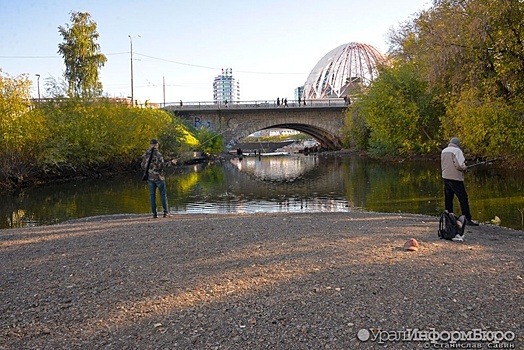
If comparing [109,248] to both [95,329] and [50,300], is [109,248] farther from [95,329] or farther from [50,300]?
[95,329]

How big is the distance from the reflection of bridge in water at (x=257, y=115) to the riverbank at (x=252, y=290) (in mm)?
53480

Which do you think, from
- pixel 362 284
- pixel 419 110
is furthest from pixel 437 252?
pixel 419 110

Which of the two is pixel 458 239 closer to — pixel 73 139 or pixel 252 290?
pixel 252 290

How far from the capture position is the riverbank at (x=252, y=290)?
467 cm

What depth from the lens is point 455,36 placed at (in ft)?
59.8

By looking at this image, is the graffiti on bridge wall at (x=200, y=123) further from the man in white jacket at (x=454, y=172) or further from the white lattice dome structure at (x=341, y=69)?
the man in white jacket at (x=454, y=172)

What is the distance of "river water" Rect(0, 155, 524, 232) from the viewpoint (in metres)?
17.7

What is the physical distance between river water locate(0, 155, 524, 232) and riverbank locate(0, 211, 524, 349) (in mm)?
7288

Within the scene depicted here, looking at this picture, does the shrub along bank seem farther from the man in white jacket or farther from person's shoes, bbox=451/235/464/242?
person's shoes, bbox=451/235/464/242

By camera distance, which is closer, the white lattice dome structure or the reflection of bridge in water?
the reflection of bridge in water

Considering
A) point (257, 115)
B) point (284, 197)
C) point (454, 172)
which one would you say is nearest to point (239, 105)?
point (257, 115)

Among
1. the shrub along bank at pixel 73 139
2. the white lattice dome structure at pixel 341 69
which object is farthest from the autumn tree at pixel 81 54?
the white lattice dome structure at pixel 341 69

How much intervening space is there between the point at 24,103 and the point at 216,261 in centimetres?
2585

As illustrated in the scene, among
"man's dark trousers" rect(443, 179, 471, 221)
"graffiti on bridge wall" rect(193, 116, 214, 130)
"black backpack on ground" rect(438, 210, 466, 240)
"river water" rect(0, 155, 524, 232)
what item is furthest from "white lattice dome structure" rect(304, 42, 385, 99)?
"black backpack on ground" rect(438, 210, 466, 240)
